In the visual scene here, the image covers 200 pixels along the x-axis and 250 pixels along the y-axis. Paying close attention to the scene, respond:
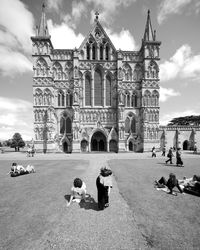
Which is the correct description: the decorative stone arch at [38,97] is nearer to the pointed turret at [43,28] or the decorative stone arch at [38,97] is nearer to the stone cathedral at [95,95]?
the stone cathedral at [95,95]

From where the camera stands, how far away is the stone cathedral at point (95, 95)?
110 feet

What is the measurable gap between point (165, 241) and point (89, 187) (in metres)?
4.90

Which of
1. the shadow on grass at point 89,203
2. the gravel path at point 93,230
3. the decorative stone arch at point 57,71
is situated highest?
the decorative stone arch at point 57,71

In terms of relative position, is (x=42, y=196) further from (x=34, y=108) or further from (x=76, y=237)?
(x=34, y=108)

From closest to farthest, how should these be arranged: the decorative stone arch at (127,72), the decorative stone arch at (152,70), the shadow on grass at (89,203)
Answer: the shadow on grass at (89,203)
the decorative stone arch at (152,70)
the decorative stone arch at (127,72)

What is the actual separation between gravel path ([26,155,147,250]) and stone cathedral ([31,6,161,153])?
92.5 feet

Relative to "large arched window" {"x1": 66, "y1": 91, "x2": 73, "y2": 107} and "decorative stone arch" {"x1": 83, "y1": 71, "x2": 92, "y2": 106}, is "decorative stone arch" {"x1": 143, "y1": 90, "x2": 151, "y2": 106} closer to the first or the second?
"decorative stone arch" {"x1": 83, "y1": 71, "x2": 92, "y2": 106}

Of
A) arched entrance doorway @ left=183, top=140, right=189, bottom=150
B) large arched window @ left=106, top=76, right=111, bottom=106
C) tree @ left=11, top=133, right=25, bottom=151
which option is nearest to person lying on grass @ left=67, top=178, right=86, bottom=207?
large arched window @ left=106, top=76, right=111, bottom=106

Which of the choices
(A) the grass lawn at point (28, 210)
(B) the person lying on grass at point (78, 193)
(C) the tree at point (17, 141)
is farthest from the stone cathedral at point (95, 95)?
(B) the person lying on grass at point (78, 193)

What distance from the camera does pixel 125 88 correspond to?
118 feet

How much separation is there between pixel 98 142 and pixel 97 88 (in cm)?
1405

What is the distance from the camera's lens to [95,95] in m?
35.9

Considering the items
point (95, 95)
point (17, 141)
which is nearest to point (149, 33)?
point (95, 95)

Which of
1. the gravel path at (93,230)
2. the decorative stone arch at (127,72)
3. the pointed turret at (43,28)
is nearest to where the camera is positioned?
the gravel path at (93,230)
